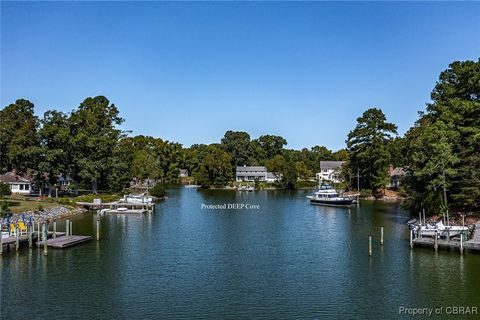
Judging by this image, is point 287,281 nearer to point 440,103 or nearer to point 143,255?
point 143,255

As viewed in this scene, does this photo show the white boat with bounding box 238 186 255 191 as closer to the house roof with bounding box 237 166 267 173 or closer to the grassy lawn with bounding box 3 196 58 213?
the house roof with bounding box 237 166 267 173

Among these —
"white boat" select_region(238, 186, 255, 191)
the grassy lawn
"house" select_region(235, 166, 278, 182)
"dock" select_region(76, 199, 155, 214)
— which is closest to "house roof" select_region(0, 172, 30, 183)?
the grassy lawn

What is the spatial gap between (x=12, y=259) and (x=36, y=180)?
42151 mm

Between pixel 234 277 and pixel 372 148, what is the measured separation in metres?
70.1

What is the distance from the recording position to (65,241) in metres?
40.4

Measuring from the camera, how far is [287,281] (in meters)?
29.9

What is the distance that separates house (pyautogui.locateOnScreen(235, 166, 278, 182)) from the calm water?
9843cm

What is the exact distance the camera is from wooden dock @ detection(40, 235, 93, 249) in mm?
39303

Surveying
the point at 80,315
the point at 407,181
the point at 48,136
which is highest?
the point at 48,136

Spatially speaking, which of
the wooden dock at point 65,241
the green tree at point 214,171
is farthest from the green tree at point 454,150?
the green tree at point 214,171

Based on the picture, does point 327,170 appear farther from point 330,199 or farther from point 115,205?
point 115,205

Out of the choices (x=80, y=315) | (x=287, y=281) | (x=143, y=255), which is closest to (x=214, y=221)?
(x=143, y=255)

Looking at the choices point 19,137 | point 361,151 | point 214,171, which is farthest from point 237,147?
point 19,137

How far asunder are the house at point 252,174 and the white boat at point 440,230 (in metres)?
107
